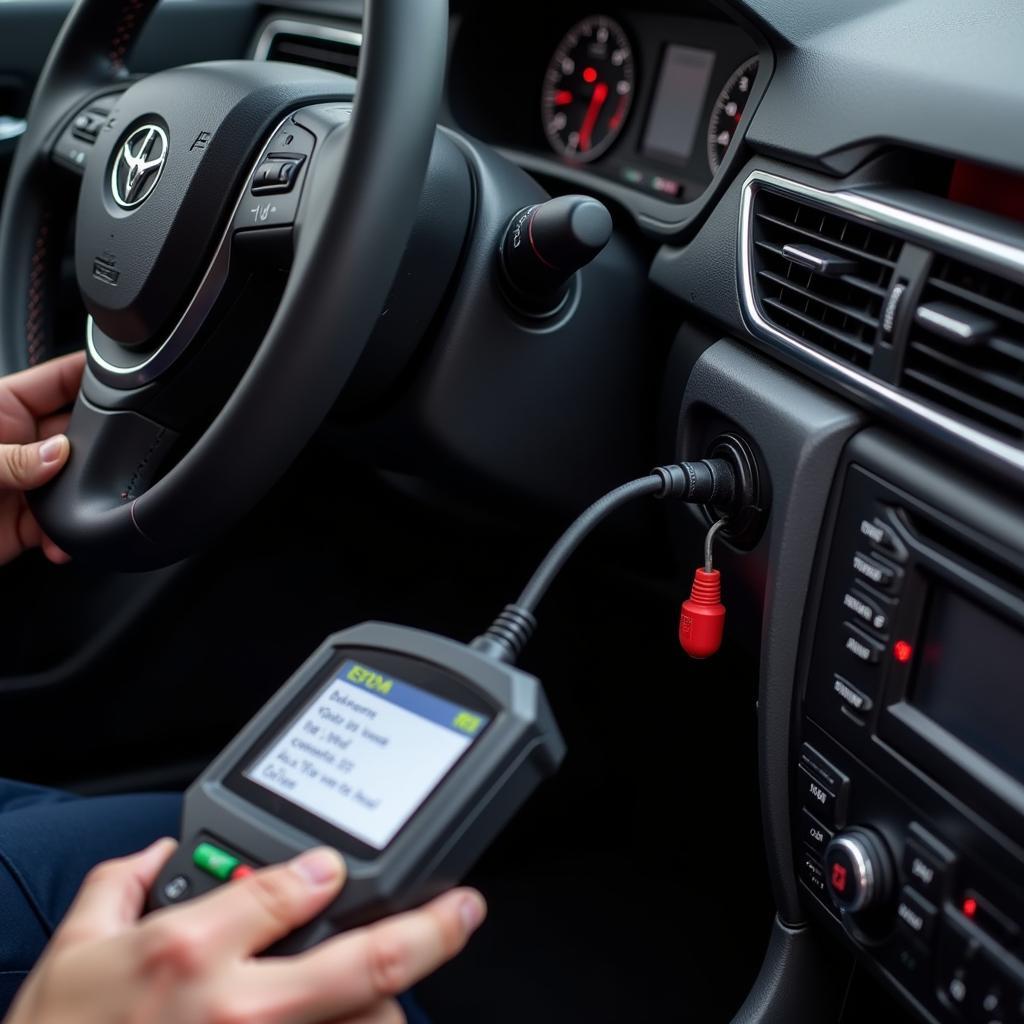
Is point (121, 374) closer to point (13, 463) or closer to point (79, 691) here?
point (13, 463)

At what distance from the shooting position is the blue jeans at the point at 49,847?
86 cm

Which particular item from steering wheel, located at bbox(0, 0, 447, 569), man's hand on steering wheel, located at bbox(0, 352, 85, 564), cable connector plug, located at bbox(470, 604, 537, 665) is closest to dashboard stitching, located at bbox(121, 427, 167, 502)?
steering wheel, located at bbox(0, 0, 447, 569)

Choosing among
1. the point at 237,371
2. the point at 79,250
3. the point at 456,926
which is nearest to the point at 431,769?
the point at 456,926

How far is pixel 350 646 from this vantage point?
0.73 meters

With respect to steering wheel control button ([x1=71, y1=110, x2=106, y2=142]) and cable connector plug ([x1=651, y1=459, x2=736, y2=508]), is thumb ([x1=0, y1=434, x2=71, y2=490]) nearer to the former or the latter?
steering wheel control button ([x1=71, y1=110, x2=106, y2=142])

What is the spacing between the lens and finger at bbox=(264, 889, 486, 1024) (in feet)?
1.73

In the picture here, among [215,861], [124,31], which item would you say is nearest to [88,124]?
[124,31]

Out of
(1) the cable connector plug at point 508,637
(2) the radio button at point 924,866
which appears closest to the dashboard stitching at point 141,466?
(1) the cable connector plug at point 508,637

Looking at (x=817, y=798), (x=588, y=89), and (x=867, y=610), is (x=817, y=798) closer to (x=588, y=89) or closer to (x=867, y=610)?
(x=867, y=610)

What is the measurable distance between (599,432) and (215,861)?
1.88 ft

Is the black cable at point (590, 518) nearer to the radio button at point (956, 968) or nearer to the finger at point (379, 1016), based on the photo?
the finger at point (379, 1016)

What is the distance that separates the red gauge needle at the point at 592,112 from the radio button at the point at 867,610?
0.66m

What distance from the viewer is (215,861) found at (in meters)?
0.64

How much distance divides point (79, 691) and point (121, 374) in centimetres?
58
